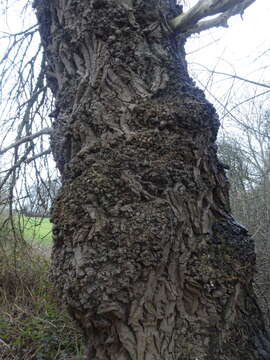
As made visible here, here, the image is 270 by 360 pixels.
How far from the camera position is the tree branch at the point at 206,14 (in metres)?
1.66

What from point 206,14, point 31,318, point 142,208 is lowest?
point 31,318

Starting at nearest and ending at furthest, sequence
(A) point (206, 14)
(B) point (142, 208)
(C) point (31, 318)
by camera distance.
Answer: (B) point (142, 208)
(A) point (206, 14)
(C) point (31, 318)

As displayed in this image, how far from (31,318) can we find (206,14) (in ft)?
9.18

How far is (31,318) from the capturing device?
3209 mm

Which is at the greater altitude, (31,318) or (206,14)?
(206,14)

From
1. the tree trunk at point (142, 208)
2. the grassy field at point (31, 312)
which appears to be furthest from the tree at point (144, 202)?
the grassy field at point (31, 312)

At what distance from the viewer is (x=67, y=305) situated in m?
1.39

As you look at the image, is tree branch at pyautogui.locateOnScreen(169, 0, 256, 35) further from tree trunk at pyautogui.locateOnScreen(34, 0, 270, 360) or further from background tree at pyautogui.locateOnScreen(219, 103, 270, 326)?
background tree at pyautogui.locateOnScreen(219, 103, 270, 326)

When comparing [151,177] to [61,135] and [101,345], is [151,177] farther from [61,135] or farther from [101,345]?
[101,345]

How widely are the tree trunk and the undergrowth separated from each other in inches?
53.5

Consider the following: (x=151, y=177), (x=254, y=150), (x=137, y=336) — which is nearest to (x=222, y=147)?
(x=254, y=150)

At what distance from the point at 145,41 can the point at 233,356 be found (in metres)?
1.45

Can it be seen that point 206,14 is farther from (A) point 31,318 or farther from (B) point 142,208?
(A) point 31,318

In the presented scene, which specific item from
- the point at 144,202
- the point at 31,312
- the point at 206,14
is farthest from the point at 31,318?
the point at 206,14
